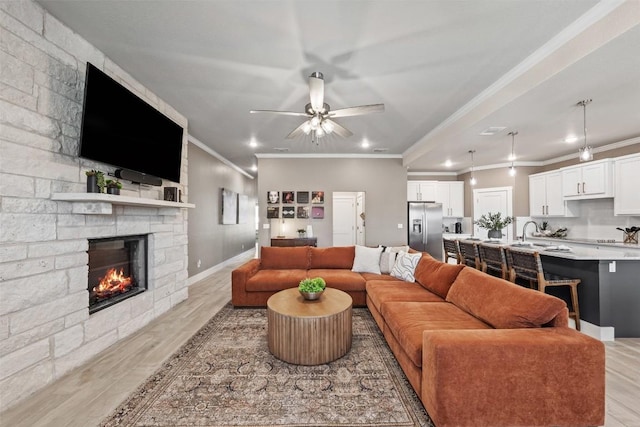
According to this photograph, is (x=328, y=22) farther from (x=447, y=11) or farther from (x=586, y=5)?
(x=586, y=5)

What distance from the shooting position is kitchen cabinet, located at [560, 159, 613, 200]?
4668 millimetres

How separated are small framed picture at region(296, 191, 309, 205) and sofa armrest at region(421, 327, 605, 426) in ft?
16.4

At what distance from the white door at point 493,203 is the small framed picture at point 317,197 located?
4133mm

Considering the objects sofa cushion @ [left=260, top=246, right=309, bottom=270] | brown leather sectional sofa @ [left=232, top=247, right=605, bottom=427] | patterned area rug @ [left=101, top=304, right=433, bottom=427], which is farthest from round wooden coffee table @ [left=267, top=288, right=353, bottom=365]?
sofa cushion @ [left=260, top=246, right=309, bottom=270]

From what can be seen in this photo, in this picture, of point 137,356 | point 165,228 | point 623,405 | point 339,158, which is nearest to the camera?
point 623,405

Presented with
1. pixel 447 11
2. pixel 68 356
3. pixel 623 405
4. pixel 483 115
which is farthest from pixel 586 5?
pixel 68 356

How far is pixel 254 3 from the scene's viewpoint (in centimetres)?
191

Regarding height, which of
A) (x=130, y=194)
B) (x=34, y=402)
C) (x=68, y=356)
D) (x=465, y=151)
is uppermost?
(x=465, y=151)

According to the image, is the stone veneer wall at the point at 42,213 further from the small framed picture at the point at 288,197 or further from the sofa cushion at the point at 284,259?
the small framed picture at the point at 288,197

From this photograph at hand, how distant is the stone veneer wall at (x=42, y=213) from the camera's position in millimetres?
1822

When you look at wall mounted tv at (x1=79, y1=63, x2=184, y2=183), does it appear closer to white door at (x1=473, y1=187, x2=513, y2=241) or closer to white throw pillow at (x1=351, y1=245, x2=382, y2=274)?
white throw pillow at (x1=351, y1=245, x2=382, y2=274)

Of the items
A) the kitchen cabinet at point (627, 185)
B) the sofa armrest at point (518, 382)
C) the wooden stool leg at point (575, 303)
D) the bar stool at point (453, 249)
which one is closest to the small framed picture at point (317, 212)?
the bar stool at point (453, 249)

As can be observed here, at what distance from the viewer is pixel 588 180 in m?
4.95

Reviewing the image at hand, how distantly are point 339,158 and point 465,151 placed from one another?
2.69 m
